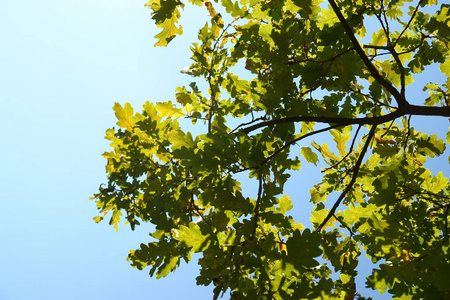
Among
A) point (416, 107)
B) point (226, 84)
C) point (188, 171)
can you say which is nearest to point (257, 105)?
point (226, 84)

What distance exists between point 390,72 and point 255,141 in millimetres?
1935

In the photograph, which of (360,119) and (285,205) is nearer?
(360,119)

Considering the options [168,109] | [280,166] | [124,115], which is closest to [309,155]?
[280,166]

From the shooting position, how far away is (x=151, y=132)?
305cm

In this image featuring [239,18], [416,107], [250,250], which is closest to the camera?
[250,250]

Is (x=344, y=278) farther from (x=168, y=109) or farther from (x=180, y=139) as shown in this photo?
(x=168, y=109)

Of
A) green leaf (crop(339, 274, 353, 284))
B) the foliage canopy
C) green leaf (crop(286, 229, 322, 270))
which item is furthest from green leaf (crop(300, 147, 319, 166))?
green leaf (crop(286, 229, 322, 270))

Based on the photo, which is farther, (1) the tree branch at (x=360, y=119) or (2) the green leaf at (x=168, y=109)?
(2) the green leaf at (x=168, y=109)

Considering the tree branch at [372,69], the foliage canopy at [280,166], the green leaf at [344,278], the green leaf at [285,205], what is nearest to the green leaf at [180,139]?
the foliage canopy at [280,166]

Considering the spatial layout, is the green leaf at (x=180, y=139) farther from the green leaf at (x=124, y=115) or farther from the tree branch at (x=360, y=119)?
the green leaf at (x=124, y=115)

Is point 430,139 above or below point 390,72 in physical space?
below

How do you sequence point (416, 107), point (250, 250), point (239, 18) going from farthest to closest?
1. point (239, 18)
2. point (416, 107)
3. point (250, 250)

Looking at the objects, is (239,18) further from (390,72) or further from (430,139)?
(430,139)

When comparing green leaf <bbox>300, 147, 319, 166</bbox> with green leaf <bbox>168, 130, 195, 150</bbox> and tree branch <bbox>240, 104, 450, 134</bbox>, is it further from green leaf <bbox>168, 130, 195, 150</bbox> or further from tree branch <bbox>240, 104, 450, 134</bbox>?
green leaf <bbox>168, 130, 195, 150</bbox>
